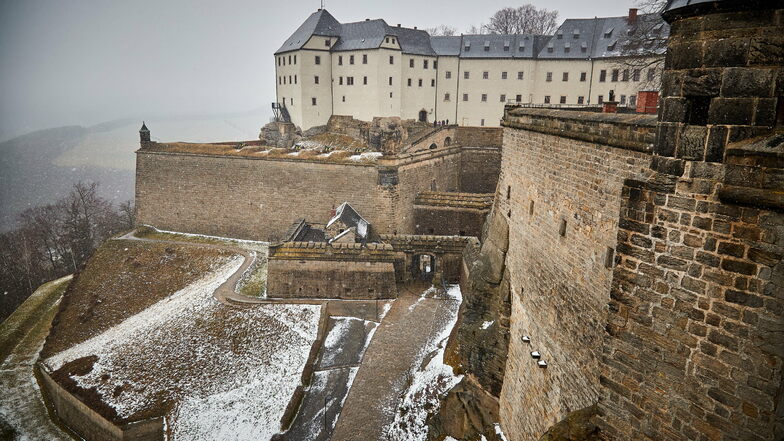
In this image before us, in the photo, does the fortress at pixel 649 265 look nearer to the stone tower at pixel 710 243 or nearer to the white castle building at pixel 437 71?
the stone tower at pixel 710 243

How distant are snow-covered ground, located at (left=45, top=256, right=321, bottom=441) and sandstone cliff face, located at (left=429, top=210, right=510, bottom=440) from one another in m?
5.30

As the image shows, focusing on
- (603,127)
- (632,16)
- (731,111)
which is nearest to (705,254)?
(731,111)

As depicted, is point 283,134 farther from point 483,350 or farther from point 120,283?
point 483,350

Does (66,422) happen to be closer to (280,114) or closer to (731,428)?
(731,428)

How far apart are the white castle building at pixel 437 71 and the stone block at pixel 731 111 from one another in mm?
35432

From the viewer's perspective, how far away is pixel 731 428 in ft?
11.6

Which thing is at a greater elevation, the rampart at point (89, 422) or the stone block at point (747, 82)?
the stone block at point (747, 82)

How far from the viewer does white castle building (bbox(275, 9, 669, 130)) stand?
37031 millimetres

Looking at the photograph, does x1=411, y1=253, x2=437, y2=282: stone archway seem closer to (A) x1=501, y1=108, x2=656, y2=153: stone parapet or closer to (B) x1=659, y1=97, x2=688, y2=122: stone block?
(A) x1=501, y1=108, x2=656, y2=153: stone parapet

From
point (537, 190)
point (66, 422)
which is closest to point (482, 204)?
point (537, 190)

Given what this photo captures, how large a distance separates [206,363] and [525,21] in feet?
179

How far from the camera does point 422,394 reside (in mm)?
13156

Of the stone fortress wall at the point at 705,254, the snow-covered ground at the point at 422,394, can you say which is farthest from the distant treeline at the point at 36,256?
the stone fortress wall at the point at 705,254

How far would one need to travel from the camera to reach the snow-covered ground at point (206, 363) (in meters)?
13.5
